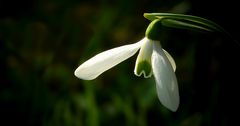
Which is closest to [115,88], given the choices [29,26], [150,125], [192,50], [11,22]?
[150,125]

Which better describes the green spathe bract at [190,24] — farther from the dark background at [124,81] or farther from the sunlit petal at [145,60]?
the dark background at [124,81]

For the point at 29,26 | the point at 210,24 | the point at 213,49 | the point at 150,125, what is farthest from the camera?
the point at 29,26

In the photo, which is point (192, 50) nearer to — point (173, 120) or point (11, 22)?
point (173, 120)

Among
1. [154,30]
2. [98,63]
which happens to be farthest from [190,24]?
[98,63]

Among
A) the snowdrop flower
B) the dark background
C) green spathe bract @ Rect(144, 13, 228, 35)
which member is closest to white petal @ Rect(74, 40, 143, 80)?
the snowdrop flower

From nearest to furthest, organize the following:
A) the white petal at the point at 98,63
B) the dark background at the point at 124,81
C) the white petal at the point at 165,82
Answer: the white petal at the point at 165,82 → the white petal at the point at 98,63 → the dark background at the point at 124,81

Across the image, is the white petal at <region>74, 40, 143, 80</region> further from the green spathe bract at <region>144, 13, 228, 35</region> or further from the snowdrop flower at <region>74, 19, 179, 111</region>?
the green spathe bract at <region>144, 13, 228, 35</region>

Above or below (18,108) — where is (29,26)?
above

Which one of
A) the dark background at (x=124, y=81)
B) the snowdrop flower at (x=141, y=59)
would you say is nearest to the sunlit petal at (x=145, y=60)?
the snowdrop flower at (x=141, y=59)
